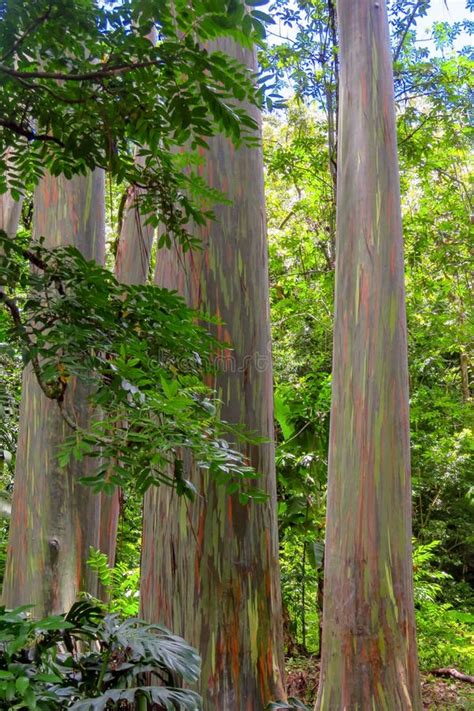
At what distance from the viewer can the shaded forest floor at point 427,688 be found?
4031 mm

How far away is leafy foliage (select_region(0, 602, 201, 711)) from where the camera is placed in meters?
1.48

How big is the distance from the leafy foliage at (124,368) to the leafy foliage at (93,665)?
1.78ft

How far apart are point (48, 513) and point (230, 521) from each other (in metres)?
1.21

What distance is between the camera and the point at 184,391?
135cm

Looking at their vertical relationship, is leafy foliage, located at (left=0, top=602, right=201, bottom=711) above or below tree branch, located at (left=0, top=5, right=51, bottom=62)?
below

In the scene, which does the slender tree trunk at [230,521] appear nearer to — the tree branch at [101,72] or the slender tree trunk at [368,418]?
the slender tree trunk at [368,418]

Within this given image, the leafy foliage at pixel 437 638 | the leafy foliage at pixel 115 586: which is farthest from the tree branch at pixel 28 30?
the leafy foliage at pixel 437 638

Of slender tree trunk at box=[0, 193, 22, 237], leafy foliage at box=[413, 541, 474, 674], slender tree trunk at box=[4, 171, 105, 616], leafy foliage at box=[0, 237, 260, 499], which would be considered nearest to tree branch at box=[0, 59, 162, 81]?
leafy foliage at box=[0, 237, 260, 499]

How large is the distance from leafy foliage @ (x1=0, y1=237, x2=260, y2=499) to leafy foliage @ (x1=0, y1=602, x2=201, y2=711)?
0.54 metres

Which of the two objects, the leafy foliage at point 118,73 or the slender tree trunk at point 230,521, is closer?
the leafy foliage at point 118,73

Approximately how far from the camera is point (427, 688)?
4531 mm

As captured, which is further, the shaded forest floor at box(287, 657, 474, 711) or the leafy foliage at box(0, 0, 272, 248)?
the shaded forest floor at box(287, 657, 474, 711)

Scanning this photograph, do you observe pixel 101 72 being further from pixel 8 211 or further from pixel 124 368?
pixel 8 211

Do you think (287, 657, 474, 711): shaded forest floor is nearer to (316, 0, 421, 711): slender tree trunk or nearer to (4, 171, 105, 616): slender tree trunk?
(316, 0, 421, 711): slender tree trunk
